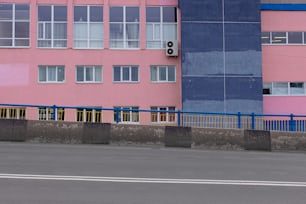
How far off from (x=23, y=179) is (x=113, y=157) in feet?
12.7

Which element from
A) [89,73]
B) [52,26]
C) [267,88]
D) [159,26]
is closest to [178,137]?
[89,73]

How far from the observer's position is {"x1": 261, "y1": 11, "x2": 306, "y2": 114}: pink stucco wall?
29.5 metres

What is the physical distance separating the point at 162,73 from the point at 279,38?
29.6ft

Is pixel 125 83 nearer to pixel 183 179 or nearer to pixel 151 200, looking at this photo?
pixel 183 179

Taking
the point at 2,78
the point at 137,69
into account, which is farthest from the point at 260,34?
the point at 2,78

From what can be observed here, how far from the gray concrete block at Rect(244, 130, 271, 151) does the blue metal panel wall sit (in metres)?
12.8

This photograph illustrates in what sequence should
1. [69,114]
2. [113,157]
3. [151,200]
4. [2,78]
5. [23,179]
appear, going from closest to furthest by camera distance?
1. [151,200]
2. [23,179]
3. [113,157]
4. [69,114]
5. [2,78]

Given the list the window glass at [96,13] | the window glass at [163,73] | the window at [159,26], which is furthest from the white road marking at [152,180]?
the window glass at [96,13]

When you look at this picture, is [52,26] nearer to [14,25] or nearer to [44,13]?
[44,13]

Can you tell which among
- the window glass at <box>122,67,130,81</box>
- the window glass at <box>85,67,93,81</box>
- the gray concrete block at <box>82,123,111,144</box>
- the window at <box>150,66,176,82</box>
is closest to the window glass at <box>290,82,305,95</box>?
the window at <box>150,66,176,82</box>

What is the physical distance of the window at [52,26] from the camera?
28.6 meters

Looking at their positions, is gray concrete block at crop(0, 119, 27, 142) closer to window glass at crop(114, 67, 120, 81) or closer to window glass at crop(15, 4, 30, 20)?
window glass at crop(114, 67, 120, 81)

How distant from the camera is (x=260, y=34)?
2875cm

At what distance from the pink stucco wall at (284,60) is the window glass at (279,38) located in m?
0.33
